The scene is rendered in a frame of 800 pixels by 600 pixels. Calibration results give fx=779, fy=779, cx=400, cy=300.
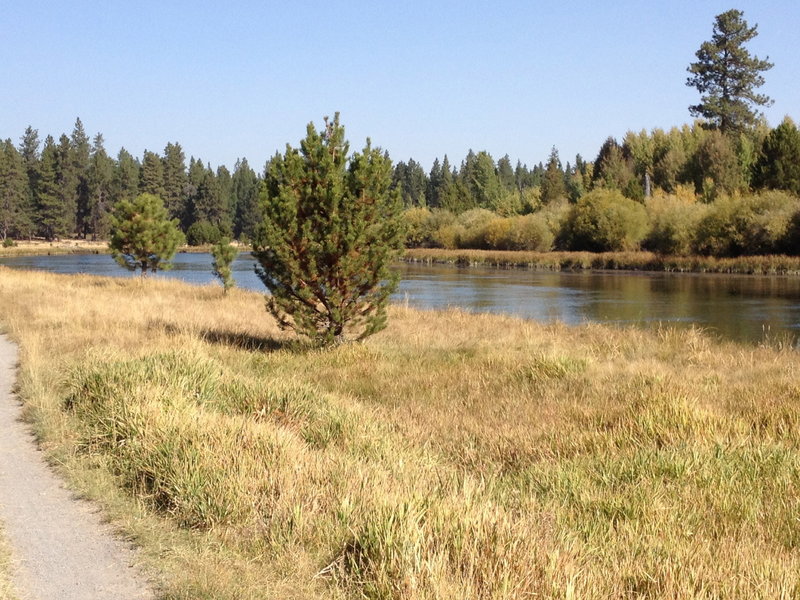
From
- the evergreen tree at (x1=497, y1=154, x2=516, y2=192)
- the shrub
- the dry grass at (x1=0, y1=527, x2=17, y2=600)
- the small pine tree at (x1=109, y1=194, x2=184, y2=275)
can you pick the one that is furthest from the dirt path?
the evergreen tree at (x1=497, y1=154, x2=516, y2=192)

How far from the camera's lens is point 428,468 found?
22.1 feet

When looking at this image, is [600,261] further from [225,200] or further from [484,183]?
[225,200]

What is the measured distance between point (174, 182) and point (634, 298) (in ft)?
340

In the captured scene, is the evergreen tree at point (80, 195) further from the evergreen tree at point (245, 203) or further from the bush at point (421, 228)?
the bush at point (421, 228)

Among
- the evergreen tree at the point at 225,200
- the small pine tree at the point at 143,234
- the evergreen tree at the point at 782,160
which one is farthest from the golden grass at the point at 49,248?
the evergreen tree at the point at 782,160

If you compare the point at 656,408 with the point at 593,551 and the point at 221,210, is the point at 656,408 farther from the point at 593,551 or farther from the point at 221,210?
the point at 221,210

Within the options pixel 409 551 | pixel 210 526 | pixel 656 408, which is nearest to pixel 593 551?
pixel 409 551

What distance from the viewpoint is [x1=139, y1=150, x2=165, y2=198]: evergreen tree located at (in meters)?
116

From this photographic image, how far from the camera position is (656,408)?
8.85m

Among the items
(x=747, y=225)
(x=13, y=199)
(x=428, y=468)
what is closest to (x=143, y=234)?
(x=428, y=468)

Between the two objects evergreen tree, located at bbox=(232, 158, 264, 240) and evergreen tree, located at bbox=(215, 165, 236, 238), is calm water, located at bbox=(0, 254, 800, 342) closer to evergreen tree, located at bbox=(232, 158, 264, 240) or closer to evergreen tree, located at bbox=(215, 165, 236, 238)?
evergreen tree, located at bbox=(215, 165, 236, 238)

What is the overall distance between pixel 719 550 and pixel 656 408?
388 centimetres

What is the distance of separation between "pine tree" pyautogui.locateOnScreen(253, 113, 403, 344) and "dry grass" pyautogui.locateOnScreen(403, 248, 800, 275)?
30835 mm

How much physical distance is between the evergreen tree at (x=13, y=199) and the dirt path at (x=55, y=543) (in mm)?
99884
